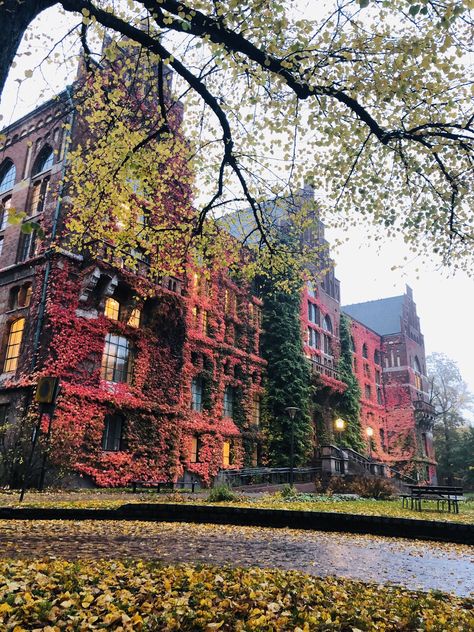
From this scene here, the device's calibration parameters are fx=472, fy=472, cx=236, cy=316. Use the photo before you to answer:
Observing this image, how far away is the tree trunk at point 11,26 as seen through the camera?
614cm

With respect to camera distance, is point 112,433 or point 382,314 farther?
point 382,314

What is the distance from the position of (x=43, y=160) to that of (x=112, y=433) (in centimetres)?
1476

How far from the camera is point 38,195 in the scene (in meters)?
24.1

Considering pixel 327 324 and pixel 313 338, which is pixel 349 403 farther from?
pixel 327 324

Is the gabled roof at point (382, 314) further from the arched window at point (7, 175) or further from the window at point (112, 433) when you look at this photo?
the arched window at point (7, 175)

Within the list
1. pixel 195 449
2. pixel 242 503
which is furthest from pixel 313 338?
pixel 242 503

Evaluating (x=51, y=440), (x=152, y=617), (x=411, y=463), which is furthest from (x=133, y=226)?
(x=411, y=463)

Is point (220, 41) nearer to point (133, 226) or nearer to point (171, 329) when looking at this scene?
point (133, 226)

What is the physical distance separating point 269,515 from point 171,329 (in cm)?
1642

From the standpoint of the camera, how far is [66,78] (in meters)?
8.84

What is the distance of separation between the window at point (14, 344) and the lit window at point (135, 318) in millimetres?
4855

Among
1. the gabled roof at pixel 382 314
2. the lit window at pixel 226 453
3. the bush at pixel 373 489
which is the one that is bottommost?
the bush at pixel 373 489

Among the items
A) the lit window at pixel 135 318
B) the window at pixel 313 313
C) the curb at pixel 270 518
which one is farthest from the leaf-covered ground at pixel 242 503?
the window at pixel 313 313

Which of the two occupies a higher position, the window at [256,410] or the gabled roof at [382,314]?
the gabled roof at [382,314]
